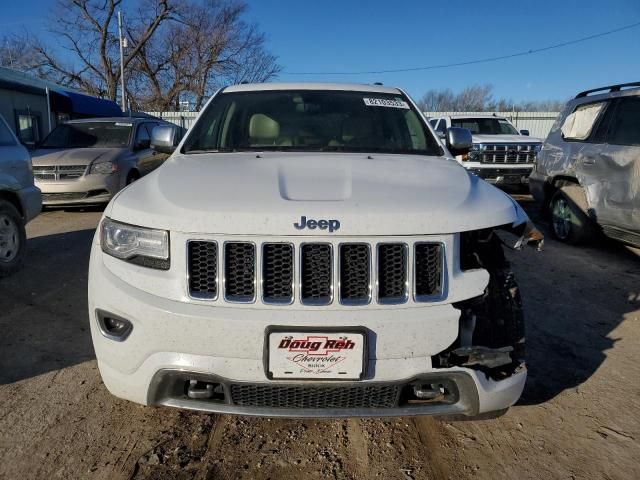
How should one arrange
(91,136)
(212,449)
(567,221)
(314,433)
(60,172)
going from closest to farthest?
(212,449) → (314,433) → (567,221) → (60,172) → (91,136)

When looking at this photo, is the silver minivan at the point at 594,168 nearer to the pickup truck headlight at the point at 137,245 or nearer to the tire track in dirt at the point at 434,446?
the tire track in dirt at the point at 434,446

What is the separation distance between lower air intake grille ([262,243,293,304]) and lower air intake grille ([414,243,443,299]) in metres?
0.52

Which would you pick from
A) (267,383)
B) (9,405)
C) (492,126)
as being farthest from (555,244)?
(492,126)

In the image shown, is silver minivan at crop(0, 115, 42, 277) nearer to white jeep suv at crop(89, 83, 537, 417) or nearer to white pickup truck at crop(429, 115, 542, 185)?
white jeep suv at crop(89, 83, 537, 417)

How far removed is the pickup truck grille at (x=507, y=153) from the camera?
34.9 ft

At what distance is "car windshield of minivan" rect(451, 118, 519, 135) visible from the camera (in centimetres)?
1274

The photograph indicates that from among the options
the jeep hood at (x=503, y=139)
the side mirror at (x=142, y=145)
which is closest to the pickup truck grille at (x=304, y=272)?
the side mirror at (x=142, y=145)

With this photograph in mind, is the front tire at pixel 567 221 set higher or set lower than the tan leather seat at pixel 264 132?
lower

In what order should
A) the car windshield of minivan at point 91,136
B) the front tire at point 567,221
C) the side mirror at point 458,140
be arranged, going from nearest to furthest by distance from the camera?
the side mirror at point 458,140, the front tire at point 567,221, the car windshield of minivan at point 91,136

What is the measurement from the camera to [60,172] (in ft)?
26.4

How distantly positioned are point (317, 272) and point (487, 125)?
12.2 m

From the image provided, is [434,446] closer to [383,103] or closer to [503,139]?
[383,103]

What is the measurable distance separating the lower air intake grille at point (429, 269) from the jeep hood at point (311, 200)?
76 mm

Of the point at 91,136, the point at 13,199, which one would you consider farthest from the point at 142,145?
the point at 13,199
